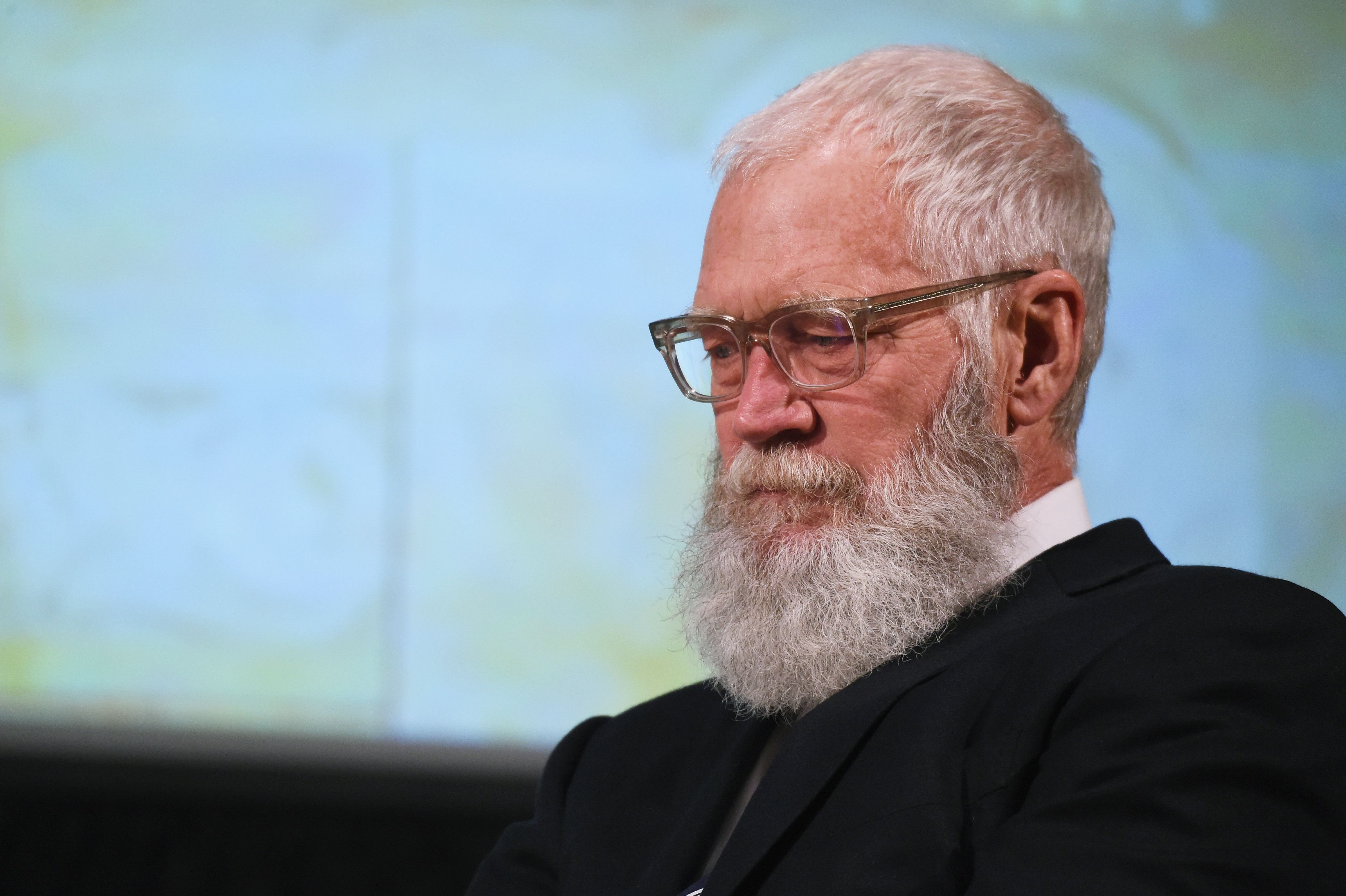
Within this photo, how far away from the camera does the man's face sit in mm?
1359

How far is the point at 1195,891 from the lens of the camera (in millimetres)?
896

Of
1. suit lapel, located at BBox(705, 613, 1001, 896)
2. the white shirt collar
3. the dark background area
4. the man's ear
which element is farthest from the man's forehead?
the dark background area

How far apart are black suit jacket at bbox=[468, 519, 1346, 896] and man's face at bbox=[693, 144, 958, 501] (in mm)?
228

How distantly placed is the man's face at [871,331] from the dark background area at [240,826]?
1589 millimetres

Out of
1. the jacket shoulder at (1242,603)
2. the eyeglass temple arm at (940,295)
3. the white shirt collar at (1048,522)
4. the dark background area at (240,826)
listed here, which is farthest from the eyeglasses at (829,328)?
the dark background area at (240,826)

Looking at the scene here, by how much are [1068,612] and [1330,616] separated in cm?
23

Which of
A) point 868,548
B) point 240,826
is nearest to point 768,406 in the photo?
point 868,548

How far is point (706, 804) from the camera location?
1.37m

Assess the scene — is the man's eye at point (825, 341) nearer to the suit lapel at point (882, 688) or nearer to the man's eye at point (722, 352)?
the man's eye at point (722, 352)

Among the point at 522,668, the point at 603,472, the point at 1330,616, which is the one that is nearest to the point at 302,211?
the point at 603,472

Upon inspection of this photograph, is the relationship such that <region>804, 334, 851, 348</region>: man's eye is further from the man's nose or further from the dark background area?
the dark background area

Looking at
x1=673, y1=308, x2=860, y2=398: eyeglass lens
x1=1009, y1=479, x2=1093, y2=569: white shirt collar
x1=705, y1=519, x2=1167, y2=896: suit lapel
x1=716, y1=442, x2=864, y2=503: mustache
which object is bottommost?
x1=705, y1=519, x2=1167, y2=896: suit lapel

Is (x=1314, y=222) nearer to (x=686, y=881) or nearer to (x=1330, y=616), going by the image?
(x=1330, y=616)

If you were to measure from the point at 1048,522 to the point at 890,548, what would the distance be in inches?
7.7
